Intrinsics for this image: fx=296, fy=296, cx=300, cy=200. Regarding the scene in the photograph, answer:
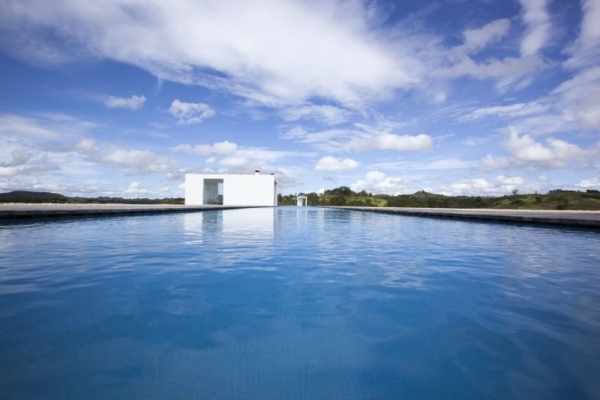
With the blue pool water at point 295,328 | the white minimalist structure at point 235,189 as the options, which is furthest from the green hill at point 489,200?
the blue pool water at point 295,328

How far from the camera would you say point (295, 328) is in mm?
2236

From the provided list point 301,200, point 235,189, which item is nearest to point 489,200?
point 301,200

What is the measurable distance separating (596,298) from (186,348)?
371cm

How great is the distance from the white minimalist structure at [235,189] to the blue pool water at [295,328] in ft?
87.2

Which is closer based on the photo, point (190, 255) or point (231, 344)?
point (231, 344)

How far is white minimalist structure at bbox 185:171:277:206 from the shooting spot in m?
30.1

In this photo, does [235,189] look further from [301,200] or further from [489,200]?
[489,200]

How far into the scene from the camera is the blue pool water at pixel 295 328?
1.56 m

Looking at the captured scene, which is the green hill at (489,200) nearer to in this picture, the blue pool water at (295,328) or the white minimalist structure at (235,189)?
the white minimalist structure at (235,189)

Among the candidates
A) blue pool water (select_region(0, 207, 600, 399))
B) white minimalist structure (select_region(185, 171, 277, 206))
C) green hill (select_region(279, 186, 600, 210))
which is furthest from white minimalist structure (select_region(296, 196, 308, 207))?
blue pool water (select_region(0, 207, 600, 399))

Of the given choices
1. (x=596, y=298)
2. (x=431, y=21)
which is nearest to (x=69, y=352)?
(x=596, y=298)

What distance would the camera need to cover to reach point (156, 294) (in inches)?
113

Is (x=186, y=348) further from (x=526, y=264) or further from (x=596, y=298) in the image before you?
(x=526, y=264)

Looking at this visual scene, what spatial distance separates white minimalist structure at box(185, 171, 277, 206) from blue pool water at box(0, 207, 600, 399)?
1047 inches
